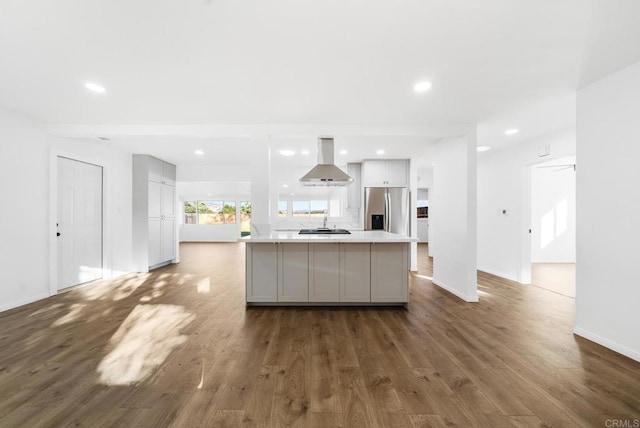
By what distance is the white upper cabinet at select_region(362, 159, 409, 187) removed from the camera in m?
6.32

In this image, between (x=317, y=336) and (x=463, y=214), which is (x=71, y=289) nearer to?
(x=317, y=336)

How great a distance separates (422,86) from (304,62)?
125 centimetres

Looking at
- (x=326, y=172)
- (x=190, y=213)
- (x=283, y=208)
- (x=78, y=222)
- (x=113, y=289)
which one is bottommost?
(x=113, y=289)

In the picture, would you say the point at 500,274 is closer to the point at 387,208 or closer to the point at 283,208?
the point at 387,208

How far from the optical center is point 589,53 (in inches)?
88.6

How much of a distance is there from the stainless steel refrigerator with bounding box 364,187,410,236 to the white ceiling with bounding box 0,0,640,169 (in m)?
2.36

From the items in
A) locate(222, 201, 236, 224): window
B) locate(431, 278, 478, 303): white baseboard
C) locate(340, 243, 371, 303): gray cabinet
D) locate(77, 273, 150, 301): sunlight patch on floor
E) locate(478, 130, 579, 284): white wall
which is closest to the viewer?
locate(340, 243, 371, 303): gray cabinet

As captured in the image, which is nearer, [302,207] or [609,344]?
[609,344]

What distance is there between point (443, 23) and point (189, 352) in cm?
325

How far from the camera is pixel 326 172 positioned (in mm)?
4324

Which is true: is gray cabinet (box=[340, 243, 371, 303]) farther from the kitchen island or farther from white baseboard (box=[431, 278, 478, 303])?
white baseboard (box=[431, 278, 478, 303])

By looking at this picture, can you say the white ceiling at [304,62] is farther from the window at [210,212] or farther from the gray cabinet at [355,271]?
the window at [210,212]

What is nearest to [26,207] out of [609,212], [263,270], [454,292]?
[263,270]

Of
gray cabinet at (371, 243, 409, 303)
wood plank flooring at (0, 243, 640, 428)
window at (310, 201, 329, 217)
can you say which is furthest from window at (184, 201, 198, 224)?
gray cabinet at (371, 243, 409, 303)
